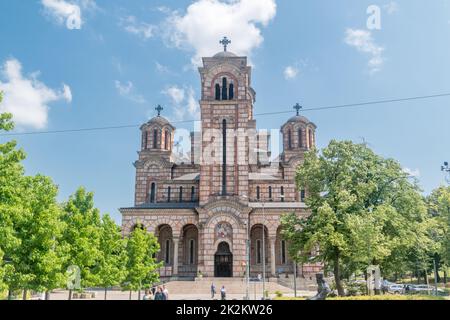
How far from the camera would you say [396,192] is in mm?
26797

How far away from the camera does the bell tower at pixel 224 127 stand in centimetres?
4419

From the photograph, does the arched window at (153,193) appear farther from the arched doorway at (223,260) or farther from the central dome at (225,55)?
the central dome at (225,55)

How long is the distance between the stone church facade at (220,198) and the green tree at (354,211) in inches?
635

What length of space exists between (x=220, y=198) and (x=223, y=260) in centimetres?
662

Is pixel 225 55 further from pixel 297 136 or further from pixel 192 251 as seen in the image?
pixel 192 251

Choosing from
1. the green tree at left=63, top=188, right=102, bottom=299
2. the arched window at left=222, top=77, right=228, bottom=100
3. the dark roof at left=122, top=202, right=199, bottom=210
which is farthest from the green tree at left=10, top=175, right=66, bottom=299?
the arched window at left=222, top=77, right=228, bottom=100

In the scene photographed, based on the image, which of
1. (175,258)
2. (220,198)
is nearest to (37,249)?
(220,198)

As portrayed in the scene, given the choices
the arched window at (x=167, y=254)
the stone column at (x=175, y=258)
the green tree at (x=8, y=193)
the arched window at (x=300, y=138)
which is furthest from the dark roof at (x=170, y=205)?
the green tree at (x=8, y=193)

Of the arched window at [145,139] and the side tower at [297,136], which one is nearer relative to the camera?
the side tower at [297,136]

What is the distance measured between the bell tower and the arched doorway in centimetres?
517

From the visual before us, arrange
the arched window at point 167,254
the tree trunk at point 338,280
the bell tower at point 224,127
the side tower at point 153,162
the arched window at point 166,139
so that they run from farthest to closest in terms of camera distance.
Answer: the arched window at point 166,139 → the side tower at point 153,162 → the arched window at point 167,254 → the bell tower at point 224,127 → the tree trunk at point 338,280

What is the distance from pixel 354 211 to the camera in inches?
969

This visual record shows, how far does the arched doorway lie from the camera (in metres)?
43.6
